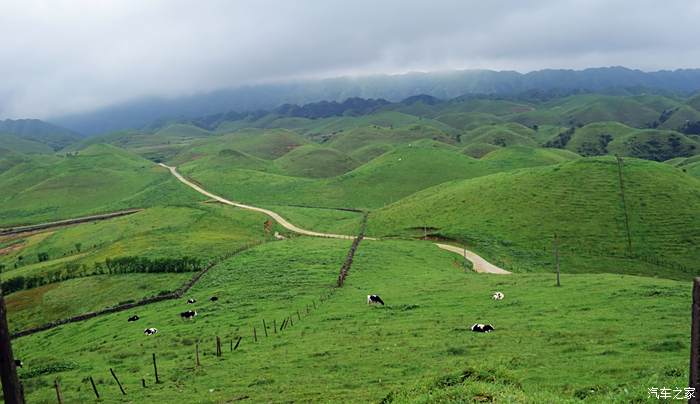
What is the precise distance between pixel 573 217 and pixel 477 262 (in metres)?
26.5

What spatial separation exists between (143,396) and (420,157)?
161109mm

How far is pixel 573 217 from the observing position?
8688cm

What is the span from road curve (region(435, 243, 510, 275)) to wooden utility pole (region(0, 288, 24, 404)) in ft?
194

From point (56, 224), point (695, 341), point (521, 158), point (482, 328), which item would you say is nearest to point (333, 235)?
point (482, 328)

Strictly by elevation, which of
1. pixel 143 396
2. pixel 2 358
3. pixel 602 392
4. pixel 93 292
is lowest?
pixel 93 292

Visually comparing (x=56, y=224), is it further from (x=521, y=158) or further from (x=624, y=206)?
(x=521, y=158)

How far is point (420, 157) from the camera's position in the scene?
18112cm

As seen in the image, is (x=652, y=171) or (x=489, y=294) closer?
(x=489, y=294)

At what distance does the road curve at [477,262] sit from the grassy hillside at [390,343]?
11.2 metres

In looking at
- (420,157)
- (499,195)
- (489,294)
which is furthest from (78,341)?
(420,157)

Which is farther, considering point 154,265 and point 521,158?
point 521,158

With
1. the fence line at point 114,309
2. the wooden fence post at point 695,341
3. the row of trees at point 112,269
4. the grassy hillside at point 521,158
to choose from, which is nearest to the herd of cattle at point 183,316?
the fence line at point 114,309

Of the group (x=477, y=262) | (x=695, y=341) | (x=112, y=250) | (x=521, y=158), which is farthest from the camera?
(x=521, y=158)

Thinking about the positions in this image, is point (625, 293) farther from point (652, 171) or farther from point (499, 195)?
point (652, 171)
